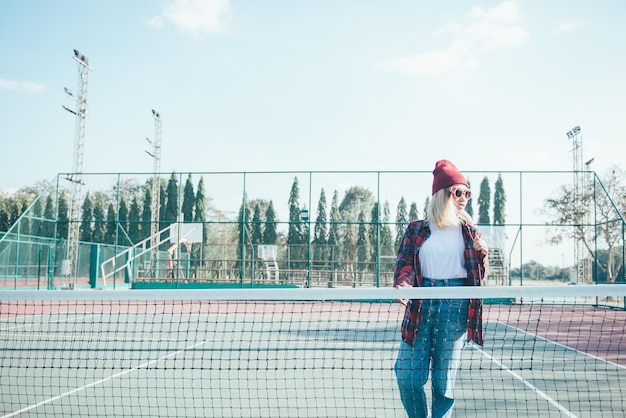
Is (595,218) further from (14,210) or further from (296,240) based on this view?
(14,210)

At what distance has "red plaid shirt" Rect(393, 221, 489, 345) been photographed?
3.15m

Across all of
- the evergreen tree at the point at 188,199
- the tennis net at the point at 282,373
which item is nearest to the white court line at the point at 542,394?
the tennis net at the point at 282,373

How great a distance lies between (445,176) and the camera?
128 inches

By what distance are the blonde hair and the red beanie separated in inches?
1.1

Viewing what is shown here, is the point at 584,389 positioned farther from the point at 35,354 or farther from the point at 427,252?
the point at 35,354

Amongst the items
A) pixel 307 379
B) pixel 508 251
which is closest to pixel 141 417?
pixel 307 379

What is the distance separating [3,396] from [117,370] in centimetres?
158

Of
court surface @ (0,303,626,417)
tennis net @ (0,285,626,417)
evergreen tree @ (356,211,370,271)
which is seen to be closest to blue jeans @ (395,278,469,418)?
tennis net @ (0,285,626,417)

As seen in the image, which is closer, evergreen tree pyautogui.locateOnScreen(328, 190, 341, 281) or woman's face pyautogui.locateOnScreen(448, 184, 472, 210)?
woman's face pyautogui.locateOnScreen(448, 184, 472, 210)

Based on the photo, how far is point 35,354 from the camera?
802 cm

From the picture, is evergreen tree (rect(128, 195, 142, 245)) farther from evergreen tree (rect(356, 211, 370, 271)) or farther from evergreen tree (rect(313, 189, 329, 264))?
evergreen tree (rect(356, 211, 370, 271))

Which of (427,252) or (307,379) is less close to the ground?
(427,252)

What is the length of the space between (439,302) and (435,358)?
30cm

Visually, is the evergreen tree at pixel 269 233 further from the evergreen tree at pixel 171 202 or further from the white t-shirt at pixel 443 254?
the white t-shirt at pixel 443 254
